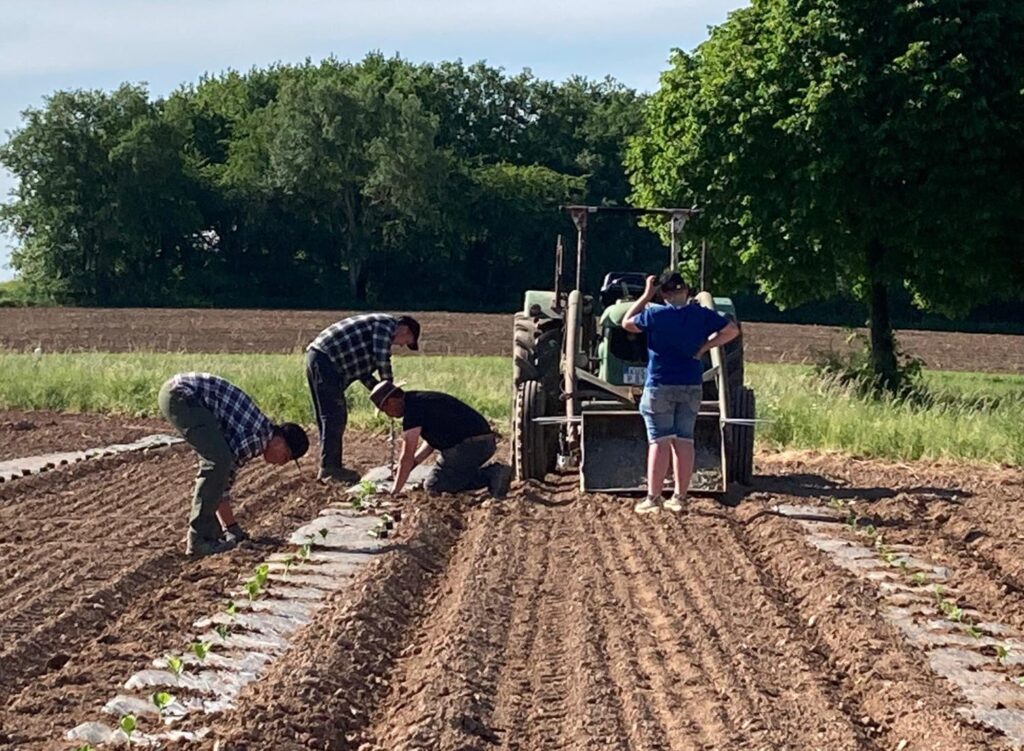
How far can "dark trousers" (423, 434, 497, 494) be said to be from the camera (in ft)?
41.4

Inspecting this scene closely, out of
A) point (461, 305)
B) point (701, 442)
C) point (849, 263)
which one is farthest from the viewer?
point (461, 305)

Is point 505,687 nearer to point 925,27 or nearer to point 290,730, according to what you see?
point 290,730

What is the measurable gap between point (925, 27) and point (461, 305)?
40.9m

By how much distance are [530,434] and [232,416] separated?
3.58m

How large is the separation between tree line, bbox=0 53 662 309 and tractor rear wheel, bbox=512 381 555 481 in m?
49.9

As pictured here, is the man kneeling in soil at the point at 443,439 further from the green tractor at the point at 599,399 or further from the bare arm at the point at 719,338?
the bare arm at the point at 719,338

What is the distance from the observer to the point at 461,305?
63.4 m

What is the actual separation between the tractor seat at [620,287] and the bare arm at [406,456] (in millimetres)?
2908

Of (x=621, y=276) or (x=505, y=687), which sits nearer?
(x=505, y=687)

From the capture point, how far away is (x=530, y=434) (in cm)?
1319

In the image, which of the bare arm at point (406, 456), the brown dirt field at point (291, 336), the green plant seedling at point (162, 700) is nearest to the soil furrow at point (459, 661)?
the green plant seedling at point (162, 700)

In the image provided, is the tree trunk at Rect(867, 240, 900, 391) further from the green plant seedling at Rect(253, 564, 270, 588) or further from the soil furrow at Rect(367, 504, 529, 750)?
the green plant seedling at Rect(253, 564, 270, 588)

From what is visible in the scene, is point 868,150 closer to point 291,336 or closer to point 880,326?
point 880,326

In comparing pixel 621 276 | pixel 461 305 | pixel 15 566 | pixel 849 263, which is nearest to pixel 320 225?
pixel 461 305
